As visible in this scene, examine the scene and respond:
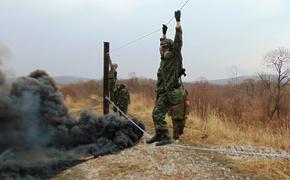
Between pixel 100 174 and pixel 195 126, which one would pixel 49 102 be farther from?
pixel 195 126

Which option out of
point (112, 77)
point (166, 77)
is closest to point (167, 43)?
point (166, 77)

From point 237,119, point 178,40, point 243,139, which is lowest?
point 243,139

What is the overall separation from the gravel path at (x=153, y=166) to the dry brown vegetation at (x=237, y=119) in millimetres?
622

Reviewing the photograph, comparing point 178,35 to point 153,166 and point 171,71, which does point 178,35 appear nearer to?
point 171,71

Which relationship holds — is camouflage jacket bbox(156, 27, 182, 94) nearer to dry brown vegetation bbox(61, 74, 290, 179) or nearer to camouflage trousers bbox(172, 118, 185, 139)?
camouflage trousers bbox(172, 118, 185, 139)

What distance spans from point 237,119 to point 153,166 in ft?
28.8

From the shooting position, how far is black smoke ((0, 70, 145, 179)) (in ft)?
26.4

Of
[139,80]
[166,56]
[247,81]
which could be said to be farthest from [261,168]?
[139,80]

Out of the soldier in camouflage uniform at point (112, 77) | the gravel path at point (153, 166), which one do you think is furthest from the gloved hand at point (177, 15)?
the soldier in camouflage uniform at point (112, 77)

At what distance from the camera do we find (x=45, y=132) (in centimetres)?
907

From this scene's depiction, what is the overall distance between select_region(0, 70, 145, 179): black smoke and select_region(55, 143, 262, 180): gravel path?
1.44ft

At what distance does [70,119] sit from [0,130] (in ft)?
5.95

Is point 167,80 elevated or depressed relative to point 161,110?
elevated

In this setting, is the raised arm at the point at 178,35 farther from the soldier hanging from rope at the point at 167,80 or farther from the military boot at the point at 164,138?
the military boot at the point at 164,138
